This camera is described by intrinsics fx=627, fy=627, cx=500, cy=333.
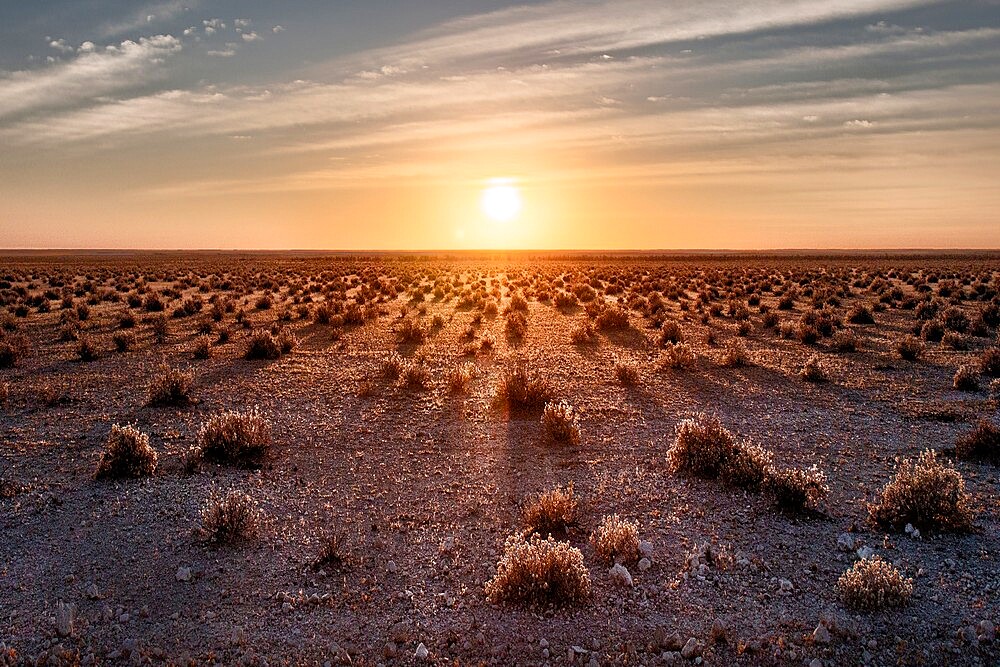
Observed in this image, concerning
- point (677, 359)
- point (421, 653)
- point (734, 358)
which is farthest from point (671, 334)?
point (421, 653)

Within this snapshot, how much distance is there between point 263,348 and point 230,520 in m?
10.3

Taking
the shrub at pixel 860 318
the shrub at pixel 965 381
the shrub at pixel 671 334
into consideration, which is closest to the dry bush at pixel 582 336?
the shrub at pixel 671 334

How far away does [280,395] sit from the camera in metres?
12.7

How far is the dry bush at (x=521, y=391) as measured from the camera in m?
11.9

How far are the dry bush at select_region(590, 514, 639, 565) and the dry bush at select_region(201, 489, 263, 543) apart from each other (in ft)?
12.1

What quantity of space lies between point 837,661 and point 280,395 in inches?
417

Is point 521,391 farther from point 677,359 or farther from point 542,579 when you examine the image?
point 542,579

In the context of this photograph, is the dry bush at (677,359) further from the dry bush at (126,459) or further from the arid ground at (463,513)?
the dry bush at (126,459)

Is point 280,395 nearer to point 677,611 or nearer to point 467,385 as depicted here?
point 467,385

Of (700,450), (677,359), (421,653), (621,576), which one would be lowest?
(421,653)

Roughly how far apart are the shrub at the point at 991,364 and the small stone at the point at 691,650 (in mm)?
13475

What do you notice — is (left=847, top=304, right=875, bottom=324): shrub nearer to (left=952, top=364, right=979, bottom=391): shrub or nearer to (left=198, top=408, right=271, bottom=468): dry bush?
(left=952, top=364, right=979, bottom=391): shrub

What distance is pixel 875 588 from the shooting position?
17.7ft

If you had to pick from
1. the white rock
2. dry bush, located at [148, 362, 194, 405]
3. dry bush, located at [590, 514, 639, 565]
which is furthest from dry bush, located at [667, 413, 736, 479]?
dry bush, located at [148, 362, 194, 405]
